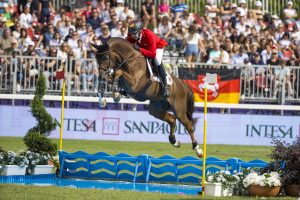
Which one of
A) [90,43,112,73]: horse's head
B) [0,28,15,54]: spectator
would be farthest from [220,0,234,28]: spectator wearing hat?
[90,43,112,73]: horse's head

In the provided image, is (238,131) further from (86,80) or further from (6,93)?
(6,93)

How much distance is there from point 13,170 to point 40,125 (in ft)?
5.30

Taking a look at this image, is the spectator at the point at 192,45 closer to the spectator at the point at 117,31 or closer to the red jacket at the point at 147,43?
the spectator at the point at 117,31

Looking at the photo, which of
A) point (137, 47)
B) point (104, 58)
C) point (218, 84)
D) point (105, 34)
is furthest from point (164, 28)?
point (104, 58)

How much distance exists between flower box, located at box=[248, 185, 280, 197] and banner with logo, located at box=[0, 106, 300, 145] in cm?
1175

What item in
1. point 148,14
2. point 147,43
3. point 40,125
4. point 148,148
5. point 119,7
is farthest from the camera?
point 119,7

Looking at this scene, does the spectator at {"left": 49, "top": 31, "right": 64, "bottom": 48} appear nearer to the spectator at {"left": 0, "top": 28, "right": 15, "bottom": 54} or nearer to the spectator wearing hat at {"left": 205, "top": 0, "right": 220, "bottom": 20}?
the spectator at {"left": 0, "top": 28, "right": 15, "bottom": 54}

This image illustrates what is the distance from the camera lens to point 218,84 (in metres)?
27.5

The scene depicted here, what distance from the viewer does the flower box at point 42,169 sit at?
1823 centimetres

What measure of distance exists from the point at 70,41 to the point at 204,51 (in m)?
4.64

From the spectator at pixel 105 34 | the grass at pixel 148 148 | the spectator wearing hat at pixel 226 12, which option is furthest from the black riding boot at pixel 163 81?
the spectator wearing hat at pixel 226 12

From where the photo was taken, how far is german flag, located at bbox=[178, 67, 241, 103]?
27.3m

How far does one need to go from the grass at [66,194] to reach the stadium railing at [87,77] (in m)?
10.6

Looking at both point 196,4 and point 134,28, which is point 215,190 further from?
point 196,4
